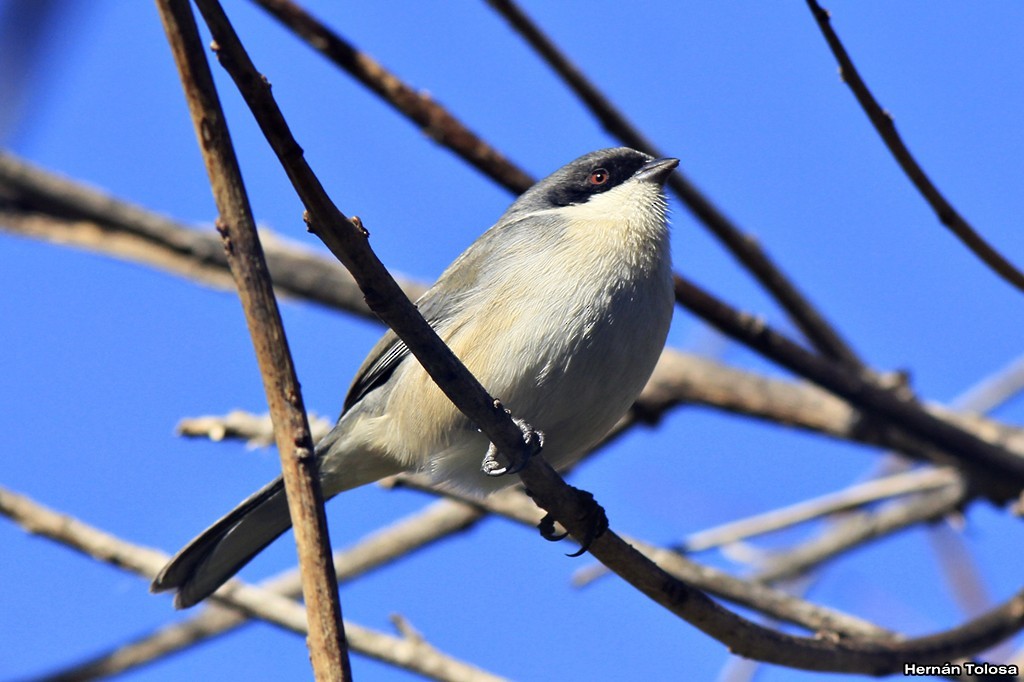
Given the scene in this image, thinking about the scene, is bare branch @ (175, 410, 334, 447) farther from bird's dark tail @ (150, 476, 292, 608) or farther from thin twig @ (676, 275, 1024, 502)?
thin twig @ (676, 275, 1024, 502)

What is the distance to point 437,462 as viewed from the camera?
4.64 meters

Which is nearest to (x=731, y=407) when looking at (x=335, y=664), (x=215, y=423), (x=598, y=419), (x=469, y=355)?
(x=598, y=419)

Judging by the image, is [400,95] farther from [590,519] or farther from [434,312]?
[590,519]

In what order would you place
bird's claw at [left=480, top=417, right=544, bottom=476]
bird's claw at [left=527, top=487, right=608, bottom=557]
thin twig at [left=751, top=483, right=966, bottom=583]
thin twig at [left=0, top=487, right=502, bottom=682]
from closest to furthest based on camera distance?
bird's claw at [left=480, top=417, right=544, bottom=476], bird's claw at [left=527, top=487, right=608, bottom=557], thin twig at [left=0, top=487, right=502, bottom=682], thin twig at [left=751, top=483, right=966, bottom=583]

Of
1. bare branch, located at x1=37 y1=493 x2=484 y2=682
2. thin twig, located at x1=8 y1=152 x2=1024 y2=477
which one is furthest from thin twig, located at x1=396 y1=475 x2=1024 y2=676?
thin twig, located at x1=8 y1=152 x2=1024 y2=477

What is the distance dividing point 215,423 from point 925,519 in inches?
142

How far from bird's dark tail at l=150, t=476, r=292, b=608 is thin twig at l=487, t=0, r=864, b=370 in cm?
238

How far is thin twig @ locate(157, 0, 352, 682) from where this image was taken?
242 cm

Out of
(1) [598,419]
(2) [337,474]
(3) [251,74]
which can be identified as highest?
(2) [337,474]

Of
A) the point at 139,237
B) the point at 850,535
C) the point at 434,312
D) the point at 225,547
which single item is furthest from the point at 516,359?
the point at 139,237

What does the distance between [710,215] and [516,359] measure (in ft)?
5.83

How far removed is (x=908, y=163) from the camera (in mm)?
3883

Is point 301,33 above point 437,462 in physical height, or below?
above

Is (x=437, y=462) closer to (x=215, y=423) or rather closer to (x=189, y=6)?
(x=215, y=423)
